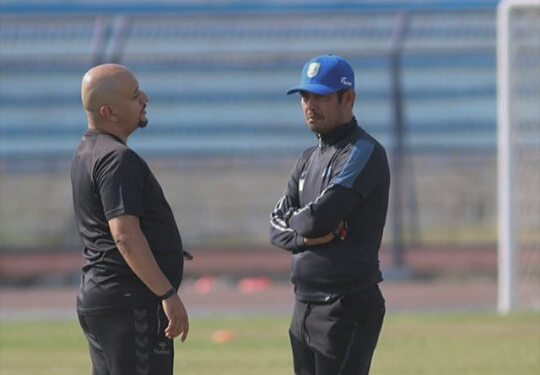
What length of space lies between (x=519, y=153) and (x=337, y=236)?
32.8 feet

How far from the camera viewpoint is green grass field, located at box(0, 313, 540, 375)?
11172 mm

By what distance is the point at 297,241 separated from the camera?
7.00 metres

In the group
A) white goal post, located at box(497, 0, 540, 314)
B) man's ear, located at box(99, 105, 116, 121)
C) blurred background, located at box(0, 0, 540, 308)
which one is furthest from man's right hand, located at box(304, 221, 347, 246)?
blurred background, located at box(0, 0, 540, 308)

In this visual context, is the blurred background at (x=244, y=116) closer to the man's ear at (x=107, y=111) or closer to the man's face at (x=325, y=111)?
the man's face at (x=325, y=111)

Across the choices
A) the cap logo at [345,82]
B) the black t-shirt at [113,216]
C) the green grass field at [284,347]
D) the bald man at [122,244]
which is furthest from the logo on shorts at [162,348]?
the green grass field at [284,347]

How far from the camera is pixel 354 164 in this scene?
6797 mm

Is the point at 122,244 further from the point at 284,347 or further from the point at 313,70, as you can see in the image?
the point at 284,347

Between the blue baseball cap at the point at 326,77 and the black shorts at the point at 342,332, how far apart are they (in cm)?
95

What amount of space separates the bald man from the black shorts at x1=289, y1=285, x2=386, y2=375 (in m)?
0.68

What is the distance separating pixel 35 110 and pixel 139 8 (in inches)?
112

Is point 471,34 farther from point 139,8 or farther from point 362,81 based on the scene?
point 139,8

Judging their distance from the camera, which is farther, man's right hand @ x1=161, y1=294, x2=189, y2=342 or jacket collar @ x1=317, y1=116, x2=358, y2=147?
jacket collar @ x1=317, y1=116, x2=358, y2=147

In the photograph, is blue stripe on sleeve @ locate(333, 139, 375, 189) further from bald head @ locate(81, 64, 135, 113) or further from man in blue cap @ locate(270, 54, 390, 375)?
bald head @ locate(81, 64, 135, 113)

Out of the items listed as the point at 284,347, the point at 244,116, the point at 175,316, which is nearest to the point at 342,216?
the point at 175,316
